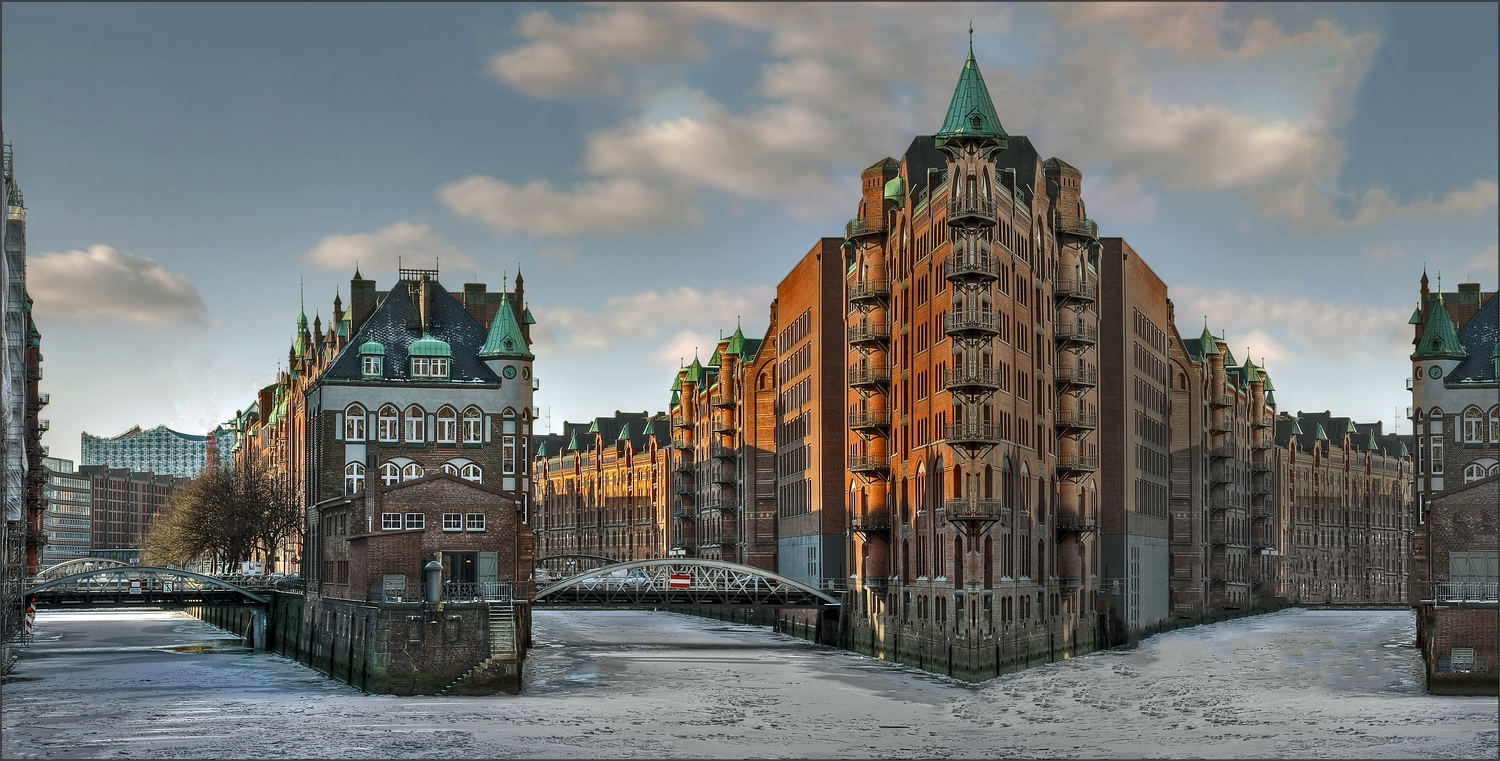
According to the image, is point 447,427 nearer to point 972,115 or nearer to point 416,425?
point 416,425

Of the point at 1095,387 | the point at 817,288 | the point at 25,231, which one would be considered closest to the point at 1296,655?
the point at 1095,387

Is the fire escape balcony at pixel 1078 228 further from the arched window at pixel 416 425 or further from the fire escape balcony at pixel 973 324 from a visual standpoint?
the arched window at pixel 416 425

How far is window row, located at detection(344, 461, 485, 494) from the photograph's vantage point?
110188mm

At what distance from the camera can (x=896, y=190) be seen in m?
102

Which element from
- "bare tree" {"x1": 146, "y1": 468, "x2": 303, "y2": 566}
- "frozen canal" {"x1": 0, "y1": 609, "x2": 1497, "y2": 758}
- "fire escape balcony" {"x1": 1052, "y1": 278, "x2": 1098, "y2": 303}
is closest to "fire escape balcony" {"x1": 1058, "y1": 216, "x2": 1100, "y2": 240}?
"fire escape balcony" {"x1": 1052, "y1": 278, "x2": 1098, "y2": 303}

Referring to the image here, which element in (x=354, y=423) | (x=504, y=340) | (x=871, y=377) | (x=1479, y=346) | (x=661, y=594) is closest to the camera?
(x=871, y=377)

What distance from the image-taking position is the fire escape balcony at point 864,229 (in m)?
102

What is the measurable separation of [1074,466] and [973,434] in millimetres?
15540

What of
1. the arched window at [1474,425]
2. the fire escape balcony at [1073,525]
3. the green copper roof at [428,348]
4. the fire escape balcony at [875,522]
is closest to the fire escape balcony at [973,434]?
the fire escape balcony at [1073,525]

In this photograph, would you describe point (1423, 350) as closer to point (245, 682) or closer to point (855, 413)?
point (855, 413)

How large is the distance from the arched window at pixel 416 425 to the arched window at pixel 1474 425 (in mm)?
60992

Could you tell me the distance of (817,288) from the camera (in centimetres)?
11875

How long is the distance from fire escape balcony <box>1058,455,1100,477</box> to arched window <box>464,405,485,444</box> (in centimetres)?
3581

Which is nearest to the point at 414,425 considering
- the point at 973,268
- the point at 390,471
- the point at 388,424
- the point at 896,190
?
the point at 388,424
